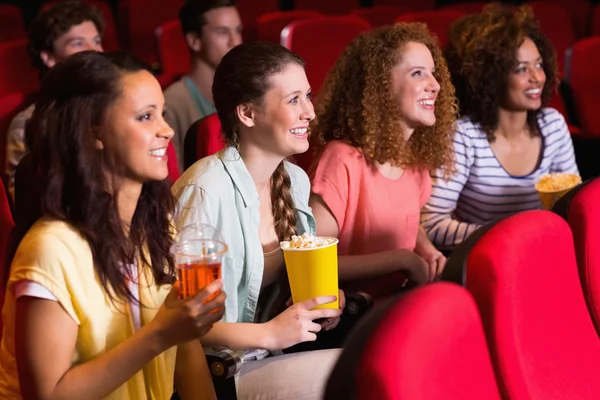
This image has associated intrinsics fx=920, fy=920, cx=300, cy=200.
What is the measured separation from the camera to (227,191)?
1622mm

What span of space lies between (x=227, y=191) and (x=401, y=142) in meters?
0.53

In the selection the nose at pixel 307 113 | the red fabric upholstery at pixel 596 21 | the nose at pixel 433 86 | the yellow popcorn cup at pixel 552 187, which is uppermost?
the nose at pixel 307 113

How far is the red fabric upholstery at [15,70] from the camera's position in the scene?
10.2 ft

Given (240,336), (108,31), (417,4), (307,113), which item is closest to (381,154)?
(307,113)

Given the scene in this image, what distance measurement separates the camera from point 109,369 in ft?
3.75

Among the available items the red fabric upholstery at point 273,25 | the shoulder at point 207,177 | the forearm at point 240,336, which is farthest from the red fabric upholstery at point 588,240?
the red fabric upholstery at point 273,25

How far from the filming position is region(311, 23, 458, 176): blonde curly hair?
199 cm

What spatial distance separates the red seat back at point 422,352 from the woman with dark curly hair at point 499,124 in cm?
126

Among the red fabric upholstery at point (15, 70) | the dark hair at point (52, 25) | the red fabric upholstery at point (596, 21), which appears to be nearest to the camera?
the dark hair at point (52, 25)

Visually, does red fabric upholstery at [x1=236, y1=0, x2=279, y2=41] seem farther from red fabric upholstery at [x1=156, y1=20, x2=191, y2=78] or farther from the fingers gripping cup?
the fingers gripping cup

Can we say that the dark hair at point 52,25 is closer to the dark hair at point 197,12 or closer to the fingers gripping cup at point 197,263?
the dark hair at point 197,12

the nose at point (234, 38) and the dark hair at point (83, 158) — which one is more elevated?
the dark hair at point (83, 158)

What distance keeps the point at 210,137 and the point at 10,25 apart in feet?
7.88

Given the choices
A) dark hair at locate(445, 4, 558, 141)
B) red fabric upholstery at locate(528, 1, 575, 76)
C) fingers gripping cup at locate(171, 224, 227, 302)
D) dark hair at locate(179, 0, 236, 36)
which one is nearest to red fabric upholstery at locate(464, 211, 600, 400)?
fingers gripping cup at locate(171, 224, 227, 302)
